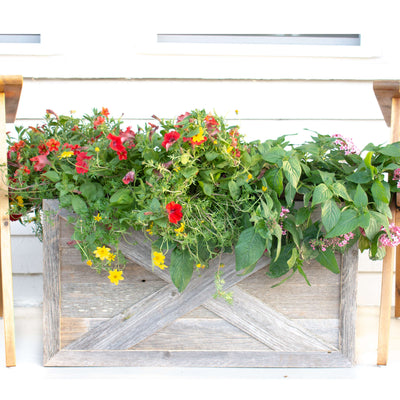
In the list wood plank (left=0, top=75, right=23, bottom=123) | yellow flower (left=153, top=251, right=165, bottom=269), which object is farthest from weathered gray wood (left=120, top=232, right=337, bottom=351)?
wood plank (left=0, top=75, right=23, bottom=123)

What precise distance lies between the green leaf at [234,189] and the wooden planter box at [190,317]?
21cm

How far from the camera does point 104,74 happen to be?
2.02 m

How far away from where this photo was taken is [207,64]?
6.66ft

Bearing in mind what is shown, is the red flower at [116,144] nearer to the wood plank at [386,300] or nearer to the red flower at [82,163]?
the red flower at [82,163]

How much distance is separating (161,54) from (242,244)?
3.80 ft

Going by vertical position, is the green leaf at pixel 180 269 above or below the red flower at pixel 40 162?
below

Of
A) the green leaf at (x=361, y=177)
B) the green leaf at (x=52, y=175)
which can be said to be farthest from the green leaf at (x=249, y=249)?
the green leaf at (x=52, y=175)

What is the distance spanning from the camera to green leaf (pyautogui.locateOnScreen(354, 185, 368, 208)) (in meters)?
1.20

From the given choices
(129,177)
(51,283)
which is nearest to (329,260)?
(129,177)

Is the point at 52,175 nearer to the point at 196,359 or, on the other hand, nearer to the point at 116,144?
the point at 116,144

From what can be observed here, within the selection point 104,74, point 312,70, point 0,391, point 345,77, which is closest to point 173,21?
point 104,74

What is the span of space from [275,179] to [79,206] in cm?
56

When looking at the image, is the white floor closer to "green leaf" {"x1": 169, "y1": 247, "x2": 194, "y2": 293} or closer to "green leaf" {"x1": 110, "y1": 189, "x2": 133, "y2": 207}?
"green leaf" {"x1": 169, "y1": 247, "x2": 194, "y2": 293}

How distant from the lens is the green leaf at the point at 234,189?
1236 millimetres
